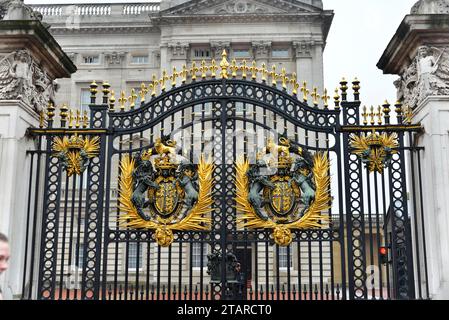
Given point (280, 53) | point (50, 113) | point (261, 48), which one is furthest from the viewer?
point (280, 53)

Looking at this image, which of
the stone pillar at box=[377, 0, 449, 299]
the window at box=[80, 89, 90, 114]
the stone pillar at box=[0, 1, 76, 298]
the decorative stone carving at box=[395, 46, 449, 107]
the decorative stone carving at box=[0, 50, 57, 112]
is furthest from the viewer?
the window at box=[80, 89, 90, 114]

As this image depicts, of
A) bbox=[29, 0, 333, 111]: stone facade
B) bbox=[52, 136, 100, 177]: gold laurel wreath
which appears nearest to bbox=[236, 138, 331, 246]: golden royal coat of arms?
bbox=[52, 136, 100, 177]: gold laurel wreath

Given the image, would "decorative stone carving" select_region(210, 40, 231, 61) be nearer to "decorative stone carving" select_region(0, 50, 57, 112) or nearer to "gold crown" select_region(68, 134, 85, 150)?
"decorative stone carving" select_region(0, 50, 57, 112)

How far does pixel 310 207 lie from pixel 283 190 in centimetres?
52

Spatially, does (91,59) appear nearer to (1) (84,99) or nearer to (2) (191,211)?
(1) (84,99)

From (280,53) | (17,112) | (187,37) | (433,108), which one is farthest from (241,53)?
(17,112)

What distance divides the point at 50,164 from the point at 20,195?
126cm

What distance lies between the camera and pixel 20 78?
919cm

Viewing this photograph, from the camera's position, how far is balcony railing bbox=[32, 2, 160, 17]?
1219 inches

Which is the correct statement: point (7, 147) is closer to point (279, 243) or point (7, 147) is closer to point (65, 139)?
point (65, 139)

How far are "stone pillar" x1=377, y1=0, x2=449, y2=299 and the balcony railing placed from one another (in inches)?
941

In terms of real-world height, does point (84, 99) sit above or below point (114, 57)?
below

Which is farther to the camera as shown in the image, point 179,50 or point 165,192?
point 179,50

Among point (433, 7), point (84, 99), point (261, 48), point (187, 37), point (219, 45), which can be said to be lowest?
point (433, 7)
